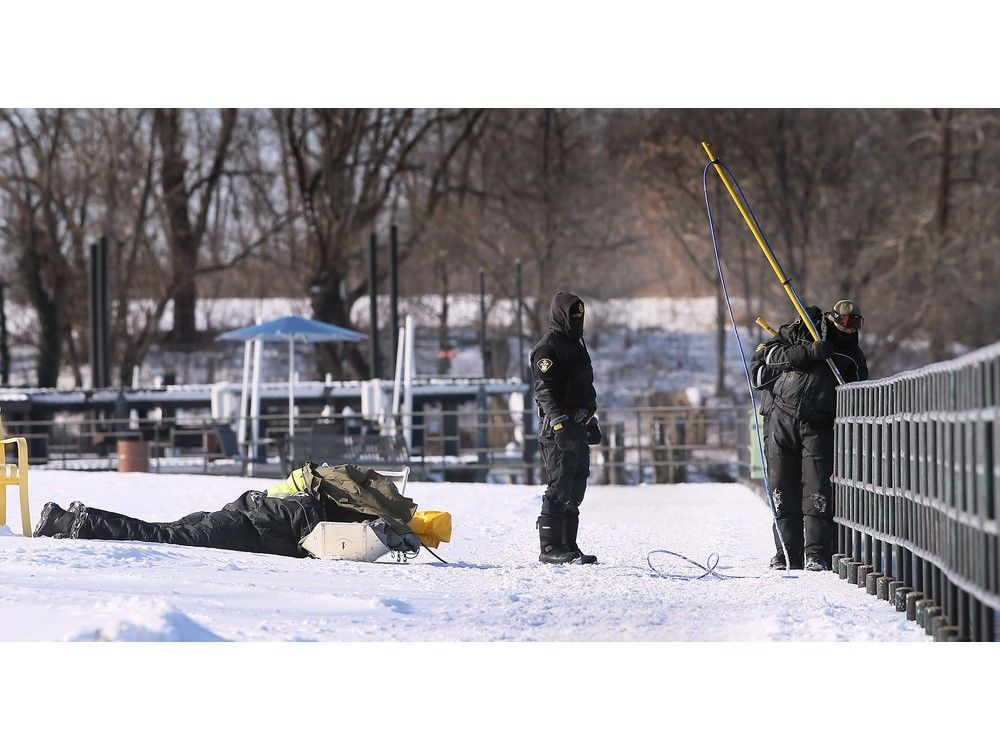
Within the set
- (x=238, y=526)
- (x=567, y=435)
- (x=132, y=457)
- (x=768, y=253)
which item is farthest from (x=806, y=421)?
(x=132, y=457)

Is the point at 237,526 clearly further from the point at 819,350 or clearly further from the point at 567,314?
the point at 819,350

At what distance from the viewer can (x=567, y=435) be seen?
9.20 meters

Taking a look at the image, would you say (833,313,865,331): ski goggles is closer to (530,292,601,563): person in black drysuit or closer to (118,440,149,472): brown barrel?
(530,292,601,563): person in black drysuit

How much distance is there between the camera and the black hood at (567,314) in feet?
30.0

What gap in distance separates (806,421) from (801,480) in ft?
1.28

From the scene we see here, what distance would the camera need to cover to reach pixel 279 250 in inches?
1703

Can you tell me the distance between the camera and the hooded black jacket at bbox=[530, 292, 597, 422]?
9141 millimetres

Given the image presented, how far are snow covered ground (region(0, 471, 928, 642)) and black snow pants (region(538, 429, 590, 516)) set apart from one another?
387 millimetres

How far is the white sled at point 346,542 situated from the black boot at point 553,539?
95 centimetres

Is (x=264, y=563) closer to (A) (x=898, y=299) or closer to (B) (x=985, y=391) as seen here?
(B) (x=985, y=391)

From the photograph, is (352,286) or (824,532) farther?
(352,286)

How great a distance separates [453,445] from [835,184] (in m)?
18.9

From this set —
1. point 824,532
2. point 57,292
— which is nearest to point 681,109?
point 57,292

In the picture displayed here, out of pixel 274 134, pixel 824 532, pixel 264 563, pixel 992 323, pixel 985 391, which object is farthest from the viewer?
pixel 274 134
